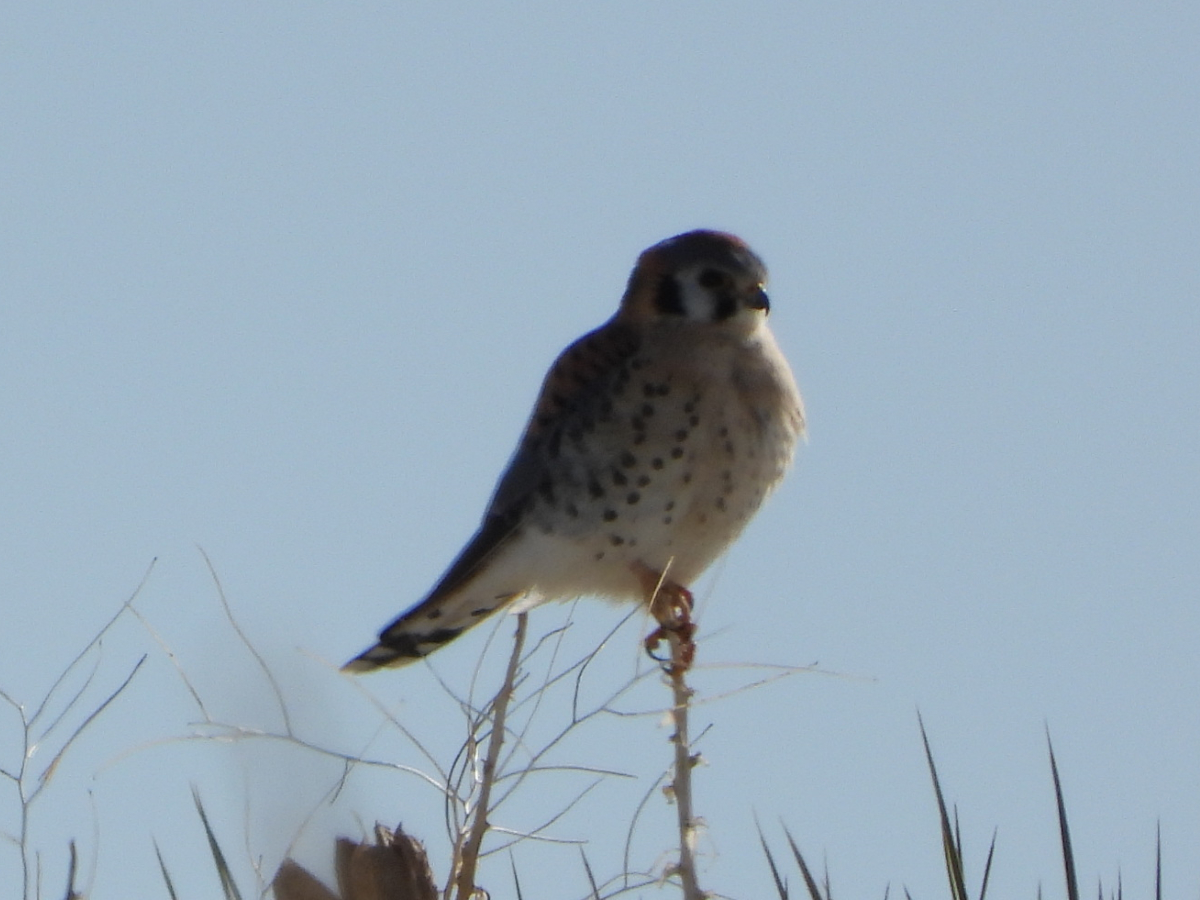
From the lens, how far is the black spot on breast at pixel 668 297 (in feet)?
17.8

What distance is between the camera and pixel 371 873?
A: 6.37 feet

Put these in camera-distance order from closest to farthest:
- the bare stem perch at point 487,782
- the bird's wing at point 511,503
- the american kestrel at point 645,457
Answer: the bare stem perch at point 487,782 → the american kestrel at point 645,457 → the bird's wing at point 511,503

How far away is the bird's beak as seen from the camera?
17.5 feet

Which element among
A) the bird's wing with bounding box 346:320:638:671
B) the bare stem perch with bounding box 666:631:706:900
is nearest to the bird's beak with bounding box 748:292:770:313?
the bird's wing with bounding box 346:320:638:671

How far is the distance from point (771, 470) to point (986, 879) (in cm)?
272

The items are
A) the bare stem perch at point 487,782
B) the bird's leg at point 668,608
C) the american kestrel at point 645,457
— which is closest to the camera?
the bare stem perch at point 487,782

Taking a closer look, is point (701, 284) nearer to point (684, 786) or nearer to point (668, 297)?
point (668, 297)

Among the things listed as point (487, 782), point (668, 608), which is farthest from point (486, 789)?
point (668, 608)

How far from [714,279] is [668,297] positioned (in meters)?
0.16

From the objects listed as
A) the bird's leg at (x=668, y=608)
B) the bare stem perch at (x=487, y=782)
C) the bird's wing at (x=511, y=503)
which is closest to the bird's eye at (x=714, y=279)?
the bird's wing at (x=511, y=503)

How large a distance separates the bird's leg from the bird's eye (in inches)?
32.5

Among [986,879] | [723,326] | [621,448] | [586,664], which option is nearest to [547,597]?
[621,448]

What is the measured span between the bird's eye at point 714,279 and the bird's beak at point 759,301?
0.08m

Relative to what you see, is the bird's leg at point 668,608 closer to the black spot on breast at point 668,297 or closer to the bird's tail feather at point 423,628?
the bird's tail feather at point 423,628
